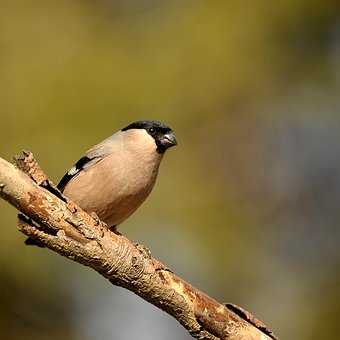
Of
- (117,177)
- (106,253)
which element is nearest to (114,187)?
(117,177)

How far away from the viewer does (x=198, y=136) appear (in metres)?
7.47

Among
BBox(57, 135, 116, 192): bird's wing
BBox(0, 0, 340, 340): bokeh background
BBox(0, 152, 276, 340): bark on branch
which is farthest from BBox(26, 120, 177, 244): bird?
BBox(0, 0, 340, 340): bokeh background

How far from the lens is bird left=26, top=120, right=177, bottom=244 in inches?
183

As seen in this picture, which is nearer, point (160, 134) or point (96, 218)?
point (96, 218)

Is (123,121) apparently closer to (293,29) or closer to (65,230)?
(293,29)

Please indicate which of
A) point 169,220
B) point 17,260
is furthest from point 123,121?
point 17,260

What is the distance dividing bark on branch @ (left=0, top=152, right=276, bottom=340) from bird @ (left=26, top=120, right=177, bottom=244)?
728mm

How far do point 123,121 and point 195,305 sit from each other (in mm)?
3134

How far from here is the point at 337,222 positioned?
7.72 meters

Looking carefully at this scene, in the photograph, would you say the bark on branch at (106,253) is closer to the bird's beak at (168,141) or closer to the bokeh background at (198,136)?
the bird's beak at (168,141)

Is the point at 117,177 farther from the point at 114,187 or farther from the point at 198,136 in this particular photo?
the point at 198,136

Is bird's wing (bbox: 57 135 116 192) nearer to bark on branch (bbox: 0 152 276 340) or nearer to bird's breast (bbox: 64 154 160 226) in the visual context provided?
bird's breast (bbox: 64 154 160 226)

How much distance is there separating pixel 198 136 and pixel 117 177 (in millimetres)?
2836

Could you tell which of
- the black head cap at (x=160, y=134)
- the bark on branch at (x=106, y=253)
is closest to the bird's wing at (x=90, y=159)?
the black head cap at (x=160, y=134)
